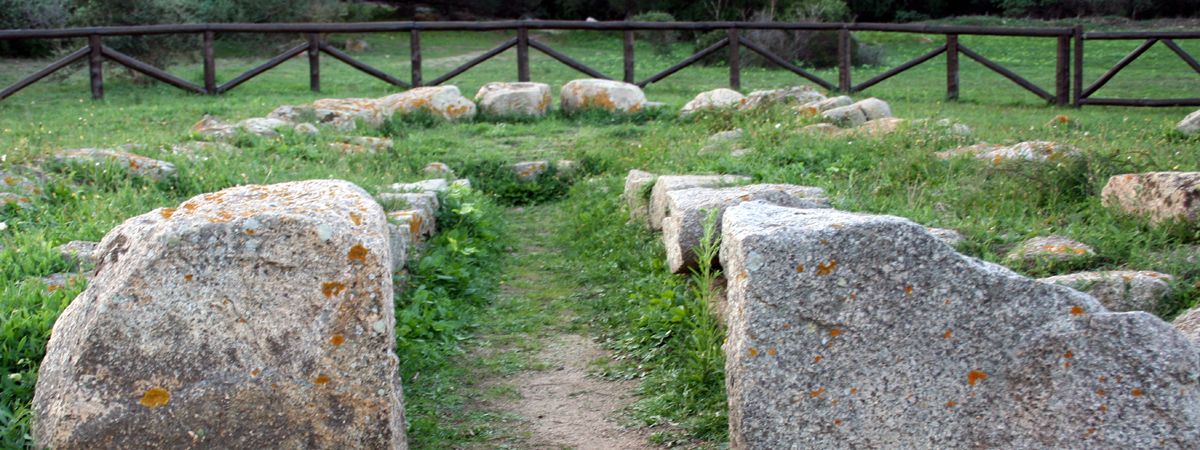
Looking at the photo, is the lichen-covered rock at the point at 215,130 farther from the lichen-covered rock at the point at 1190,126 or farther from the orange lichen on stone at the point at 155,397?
the lichen-covered rock at the point at 1190,126

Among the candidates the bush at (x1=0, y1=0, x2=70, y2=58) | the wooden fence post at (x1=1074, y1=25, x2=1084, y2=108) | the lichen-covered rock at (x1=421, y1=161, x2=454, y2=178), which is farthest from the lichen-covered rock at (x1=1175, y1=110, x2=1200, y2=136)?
the bush at (x1=0, y1=0, x2=70, y2=58)

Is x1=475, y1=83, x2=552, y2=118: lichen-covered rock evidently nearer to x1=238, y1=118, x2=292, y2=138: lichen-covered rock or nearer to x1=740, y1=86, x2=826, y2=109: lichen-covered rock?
x1=740, y1=86, x2=826, y2=109: lichen-covered rock

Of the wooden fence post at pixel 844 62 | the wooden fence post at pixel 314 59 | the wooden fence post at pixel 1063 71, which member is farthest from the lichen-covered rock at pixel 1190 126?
the wooden fence post at pixel 314 59

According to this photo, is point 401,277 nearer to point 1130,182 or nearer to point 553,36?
point 1130,182

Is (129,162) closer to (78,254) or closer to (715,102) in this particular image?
(78,254)

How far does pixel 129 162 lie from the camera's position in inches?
283

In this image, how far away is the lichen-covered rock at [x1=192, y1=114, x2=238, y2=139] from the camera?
9.05 m

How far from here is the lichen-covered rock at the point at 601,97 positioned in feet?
40.9

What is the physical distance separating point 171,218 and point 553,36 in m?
21.6

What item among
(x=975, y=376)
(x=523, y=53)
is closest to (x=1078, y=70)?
(x=523, y=53)

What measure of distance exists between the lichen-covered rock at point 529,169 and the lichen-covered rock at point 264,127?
199 cm

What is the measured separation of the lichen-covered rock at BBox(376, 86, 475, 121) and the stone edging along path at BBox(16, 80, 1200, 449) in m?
8.39

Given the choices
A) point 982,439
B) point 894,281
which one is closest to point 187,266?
point 894,281

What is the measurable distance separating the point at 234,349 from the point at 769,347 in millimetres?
1651
